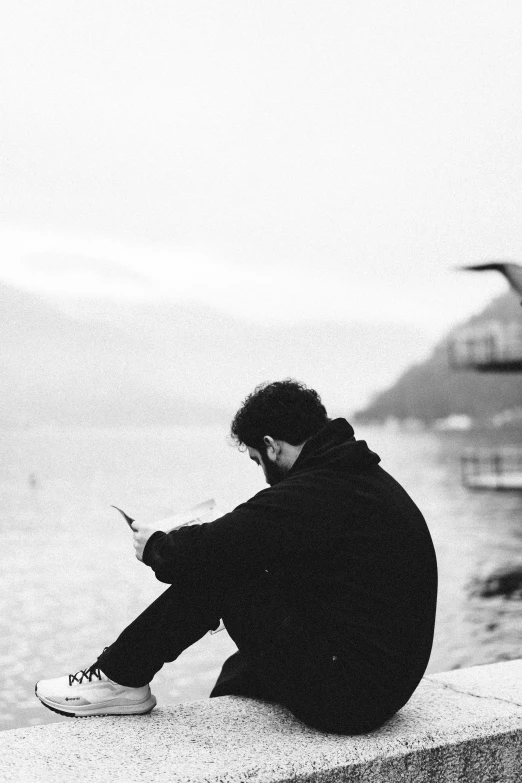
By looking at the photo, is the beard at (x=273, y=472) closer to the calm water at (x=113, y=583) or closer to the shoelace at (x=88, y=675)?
the shoelace at (x=88, y=675)

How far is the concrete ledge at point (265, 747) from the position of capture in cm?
187

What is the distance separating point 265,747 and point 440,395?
15733cm

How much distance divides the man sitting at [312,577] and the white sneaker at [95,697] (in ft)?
0.53

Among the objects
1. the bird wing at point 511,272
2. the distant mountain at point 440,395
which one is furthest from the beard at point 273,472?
the distant mountain at point 440,395

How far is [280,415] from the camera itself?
2.21 m

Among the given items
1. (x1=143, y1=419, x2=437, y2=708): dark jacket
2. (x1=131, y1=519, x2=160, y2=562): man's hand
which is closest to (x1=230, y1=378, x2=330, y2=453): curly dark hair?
(x1=143, y1=419, x2=437, y2=708): dark jacket

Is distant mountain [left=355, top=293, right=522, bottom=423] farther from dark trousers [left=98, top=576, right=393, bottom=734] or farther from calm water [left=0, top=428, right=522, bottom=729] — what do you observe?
dark trousers [left=98, top=576, right=393, bottom=734]

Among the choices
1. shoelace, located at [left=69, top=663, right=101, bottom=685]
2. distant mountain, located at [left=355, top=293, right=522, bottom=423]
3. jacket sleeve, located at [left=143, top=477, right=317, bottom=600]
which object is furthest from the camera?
distant mountain, located at [left=355, top=293, right=522, bottom=423]

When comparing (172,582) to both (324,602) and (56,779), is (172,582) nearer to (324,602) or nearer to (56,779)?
(324,602)

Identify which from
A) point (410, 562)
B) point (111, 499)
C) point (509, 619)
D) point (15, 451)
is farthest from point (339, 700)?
point (15, 451)

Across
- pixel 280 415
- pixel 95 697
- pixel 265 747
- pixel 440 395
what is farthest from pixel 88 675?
pixel 440 395

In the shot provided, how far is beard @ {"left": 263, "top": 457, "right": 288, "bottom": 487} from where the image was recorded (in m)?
2.27

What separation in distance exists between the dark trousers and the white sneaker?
1.0 inches

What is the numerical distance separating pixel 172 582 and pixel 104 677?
383 mm
